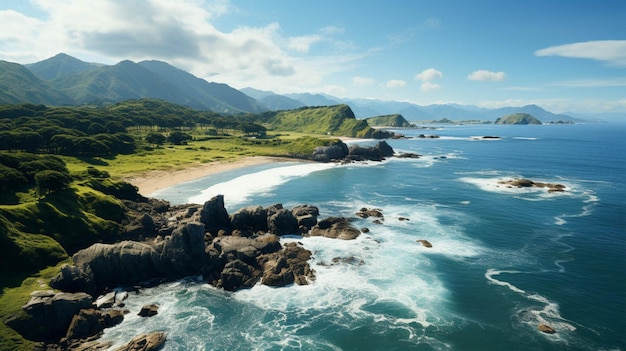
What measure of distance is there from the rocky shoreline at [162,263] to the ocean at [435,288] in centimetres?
225

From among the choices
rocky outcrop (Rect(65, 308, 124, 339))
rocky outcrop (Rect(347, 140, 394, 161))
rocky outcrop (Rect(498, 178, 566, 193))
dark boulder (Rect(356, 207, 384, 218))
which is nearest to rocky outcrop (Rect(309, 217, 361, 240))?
dark boulder (Rect(356, 207, 384, 218))

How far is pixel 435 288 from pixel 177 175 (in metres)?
93.1

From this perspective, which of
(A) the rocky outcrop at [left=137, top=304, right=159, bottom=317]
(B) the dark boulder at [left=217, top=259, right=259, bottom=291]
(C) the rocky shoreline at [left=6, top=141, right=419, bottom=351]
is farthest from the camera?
(B) the dark boulder at [left=217, top=259, right=259, bottom=291]

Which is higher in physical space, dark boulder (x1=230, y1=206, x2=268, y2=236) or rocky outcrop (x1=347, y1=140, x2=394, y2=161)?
rocky outcrop (x1=347, y1=140, x2=394, y2=161)

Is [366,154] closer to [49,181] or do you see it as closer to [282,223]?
[282,223]

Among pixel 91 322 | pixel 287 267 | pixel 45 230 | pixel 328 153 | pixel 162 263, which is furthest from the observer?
pixel 328 153

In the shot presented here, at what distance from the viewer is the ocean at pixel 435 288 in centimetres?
3750

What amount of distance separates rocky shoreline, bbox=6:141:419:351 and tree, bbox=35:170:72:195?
Result: 14.1m

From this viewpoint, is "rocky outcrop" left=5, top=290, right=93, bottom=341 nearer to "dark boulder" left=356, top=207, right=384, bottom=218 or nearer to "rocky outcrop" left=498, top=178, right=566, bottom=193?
"dark boulder" left=356, top=207, right=384, bottom=218

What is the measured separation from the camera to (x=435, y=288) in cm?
4756

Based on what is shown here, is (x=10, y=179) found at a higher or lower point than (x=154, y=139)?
lower

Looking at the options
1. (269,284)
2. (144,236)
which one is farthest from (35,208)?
(269,284)

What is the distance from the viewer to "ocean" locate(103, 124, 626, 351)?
123 ft

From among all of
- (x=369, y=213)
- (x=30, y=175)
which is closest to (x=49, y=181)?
(x=30, y=175)
